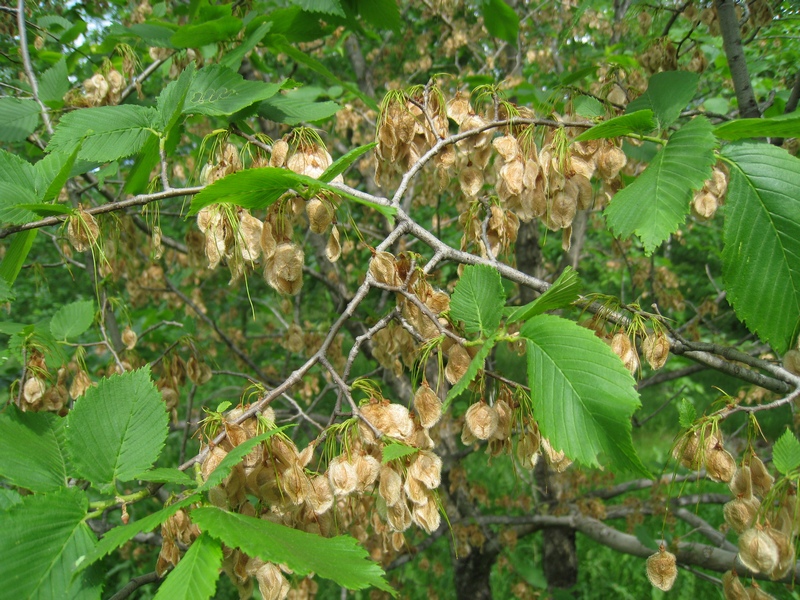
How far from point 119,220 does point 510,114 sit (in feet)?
4.72

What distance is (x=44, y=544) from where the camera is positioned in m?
0.89

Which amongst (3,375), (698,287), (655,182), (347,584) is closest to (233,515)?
(347,584)

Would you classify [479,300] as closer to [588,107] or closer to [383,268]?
[383,268]

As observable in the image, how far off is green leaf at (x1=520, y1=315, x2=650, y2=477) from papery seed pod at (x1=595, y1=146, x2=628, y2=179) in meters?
0.69

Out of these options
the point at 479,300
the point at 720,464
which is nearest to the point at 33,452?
the point at 479,300

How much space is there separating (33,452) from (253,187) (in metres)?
0.70

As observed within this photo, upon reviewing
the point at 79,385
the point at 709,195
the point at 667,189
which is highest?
the point at 667,189

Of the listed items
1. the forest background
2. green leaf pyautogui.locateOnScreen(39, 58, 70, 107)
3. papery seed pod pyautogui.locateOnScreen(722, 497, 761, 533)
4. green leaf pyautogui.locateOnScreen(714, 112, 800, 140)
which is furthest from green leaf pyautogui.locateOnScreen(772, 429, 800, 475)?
green leaf pyautogui.locateOnScreen(39, 58, 70, 107)

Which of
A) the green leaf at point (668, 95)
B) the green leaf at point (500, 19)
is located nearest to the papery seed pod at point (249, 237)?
the green leaf at point (668, 95)

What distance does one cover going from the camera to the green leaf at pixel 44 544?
0.84 m

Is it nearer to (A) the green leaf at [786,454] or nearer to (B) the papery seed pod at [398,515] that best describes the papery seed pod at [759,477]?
(A) the green leaf at [786,454]

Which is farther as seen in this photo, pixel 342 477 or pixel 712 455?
pixel 712 455

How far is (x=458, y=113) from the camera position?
1666 mm

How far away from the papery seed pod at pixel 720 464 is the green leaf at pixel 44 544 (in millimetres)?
1321
